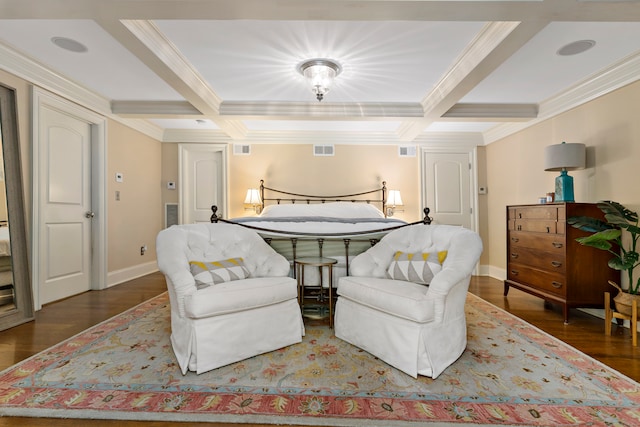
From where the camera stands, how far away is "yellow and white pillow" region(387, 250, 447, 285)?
248cm

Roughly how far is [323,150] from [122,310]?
152 inches

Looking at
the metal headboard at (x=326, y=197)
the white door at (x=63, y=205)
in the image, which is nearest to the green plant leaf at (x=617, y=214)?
the metal headboard at (x=326, y=197)

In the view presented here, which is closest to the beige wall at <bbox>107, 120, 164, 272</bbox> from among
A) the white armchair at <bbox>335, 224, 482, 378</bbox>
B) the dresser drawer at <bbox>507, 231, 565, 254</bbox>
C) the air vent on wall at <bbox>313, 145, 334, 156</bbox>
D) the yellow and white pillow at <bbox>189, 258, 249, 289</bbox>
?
the air vent on wall at <bbox>313, 145, 334, 156</bbox>

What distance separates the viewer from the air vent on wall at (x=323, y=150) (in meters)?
5.85

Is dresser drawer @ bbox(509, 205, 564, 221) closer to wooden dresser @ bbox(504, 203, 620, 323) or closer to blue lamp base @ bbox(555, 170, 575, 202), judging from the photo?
wooden dresser @ bbox(504, 203, 620, 323)

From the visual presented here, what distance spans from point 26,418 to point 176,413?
28.0 inches

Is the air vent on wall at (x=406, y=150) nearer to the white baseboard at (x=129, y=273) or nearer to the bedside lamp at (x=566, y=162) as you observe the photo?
the bedside lamp at (x=566, y=162)

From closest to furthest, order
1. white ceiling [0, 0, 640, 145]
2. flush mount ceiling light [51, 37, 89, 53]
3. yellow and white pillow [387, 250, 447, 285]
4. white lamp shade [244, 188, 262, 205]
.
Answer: white ceiling [0, 0, 640, 145], yellow and white pillow [387, 250, 447, 285], flush mount ceiling light [51, 37, 89, 53], white lamp shade [244, 188, 262, 205]

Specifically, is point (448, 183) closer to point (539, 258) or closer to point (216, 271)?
point (539, 258)

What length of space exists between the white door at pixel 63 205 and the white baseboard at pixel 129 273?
0.93ft

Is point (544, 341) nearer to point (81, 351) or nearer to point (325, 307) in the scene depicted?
point (325, 307)

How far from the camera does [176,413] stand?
63.5 inches

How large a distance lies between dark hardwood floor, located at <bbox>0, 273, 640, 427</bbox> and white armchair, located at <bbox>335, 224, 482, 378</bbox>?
105 cm

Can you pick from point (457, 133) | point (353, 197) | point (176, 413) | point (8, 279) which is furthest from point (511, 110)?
point (8, 279)
